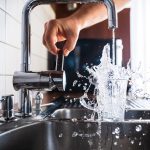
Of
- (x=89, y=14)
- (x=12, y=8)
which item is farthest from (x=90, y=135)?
(x=12, y=8)

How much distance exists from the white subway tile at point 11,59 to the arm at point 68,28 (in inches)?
16.2

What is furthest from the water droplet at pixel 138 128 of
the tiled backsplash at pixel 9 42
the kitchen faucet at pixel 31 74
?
the tiled backsplash at pixel 9 42

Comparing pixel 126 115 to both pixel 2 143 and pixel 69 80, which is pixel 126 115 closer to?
pixel 2 143

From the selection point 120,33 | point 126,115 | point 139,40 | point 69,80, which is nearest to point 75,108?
point 126,115

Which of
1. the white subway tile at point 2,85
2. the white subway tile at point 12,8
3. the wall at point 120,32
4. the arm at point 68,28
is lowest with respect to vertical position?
the white subway tile at point 2,85

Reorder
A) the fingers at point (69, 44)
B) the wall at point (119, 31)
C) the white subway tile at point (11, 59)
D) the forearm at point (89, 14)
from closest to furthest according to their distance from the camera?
1. the fingers at point (69, 44)
2. the forearm at point (89, 14)
3. the white subway tile at point (11, 59)
4. the wall at point (119, 31)

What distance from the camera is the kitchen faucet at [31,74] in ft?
2.20

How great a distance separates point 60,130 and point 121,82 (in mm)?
221

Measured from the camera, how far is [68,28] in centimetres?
81

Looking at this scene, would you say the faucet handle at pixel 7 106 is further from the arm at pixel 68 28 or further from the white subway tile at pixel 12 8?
the white subway tile at pixel 12 8

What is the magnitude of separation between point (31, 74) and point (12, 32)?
626 millimetres

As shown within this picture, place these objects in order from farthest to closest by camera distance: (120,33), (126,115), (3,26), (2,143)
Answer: (120,33)
(3,26)
(126,115)
(2,143)

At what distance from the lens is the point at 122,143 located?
2.38ft

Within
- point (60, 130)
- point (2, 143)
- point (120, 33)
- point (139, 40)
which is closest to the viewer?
point (2, 143)
